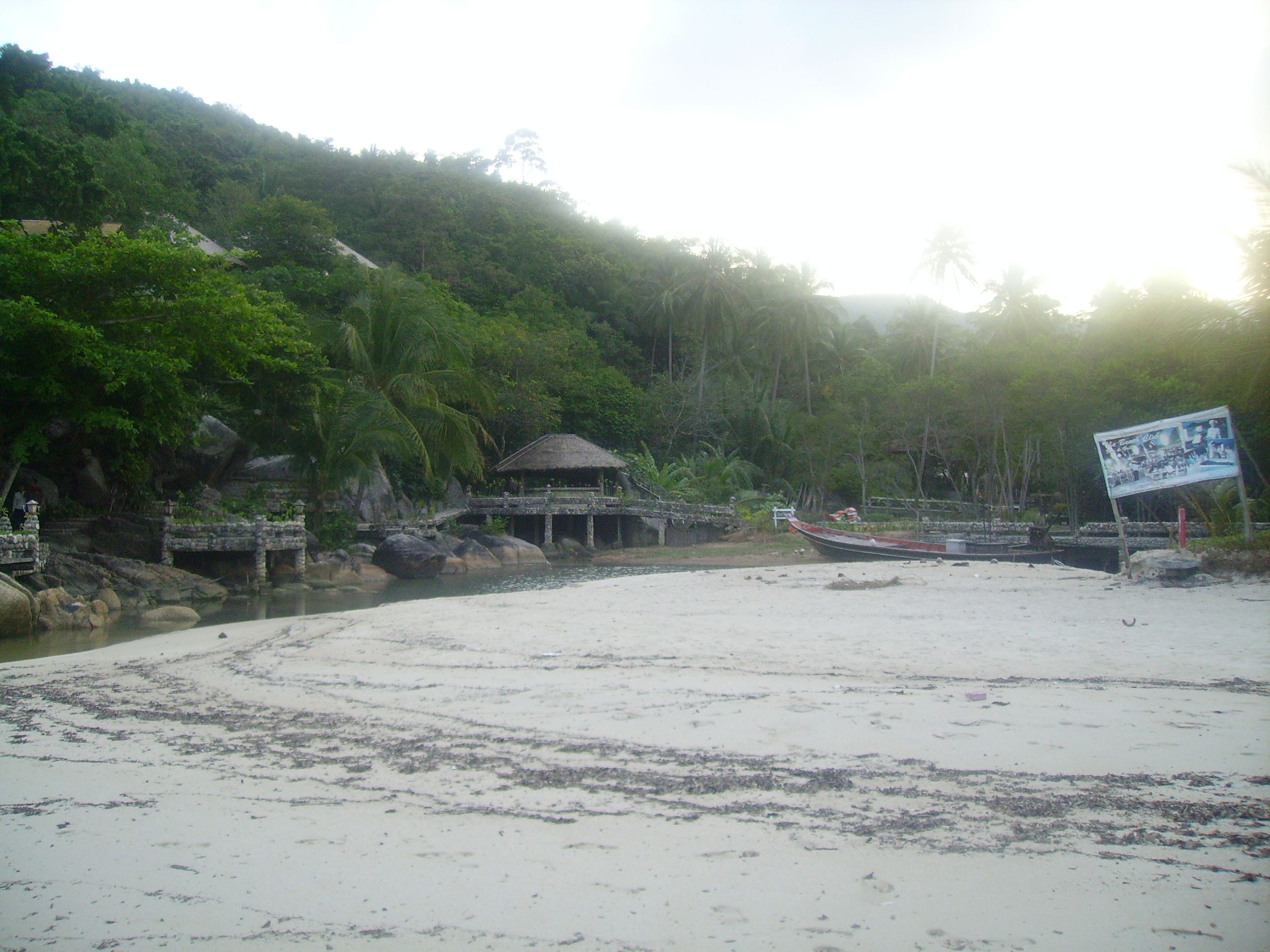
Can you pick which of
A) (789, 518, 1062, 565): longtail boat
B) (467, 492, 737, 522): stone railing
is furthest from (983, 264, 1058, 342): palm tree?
(789, 518, 1062, 565): longtail boat

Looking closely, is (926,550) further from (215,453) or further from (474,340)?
(215,453)

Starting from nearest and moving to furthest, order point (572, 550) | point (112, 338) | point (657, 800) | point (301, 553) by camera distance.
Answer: point (657, 800)
point (112, 338)
point (301, 553)
point (572, 550)

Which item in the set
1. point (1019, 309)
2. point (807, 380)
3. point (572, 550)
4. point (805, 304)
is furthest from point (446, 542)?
point (1019, 309)

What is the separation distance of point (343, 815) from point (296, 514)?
1951 cm

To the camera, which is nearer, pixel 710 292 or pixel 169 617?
pixel 169 617

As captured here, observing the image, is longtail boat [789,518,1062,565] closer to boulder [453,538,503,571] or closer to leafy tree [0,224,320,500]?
boulder [453,538,503,571]

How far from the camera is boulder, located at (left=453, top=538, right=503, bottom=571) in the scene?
82.9 ft

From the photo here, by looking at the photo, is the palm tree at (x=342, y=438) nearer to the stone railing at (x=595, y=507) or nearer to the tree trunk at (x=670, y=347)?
the stone railing at (x=595, y=507)

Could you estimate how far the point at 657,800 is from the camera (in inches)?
151

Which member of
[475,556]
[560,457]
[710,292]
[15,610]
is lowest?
[475,556]

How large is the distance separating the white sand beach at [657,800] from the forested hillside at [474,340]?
4836 mm

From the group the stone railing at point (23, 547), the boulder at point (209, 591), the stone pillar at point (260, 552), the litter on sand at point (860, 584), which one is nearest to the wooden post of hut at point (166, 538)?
the boulder at point (209, 591)

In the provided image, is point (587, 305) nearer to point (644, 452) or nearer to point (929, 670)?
point (644, 452)

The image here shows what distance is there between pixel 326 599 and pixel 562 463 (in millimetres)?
15293
